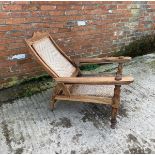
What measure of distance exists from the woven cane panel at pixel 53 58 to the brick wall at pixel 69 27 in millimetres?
415

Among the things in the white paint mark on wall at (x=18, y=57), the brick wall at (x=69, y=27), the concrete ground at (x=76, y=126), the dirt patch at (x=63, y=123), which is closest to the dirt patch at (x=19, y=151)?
the concrete ground at (x=76, y=126)

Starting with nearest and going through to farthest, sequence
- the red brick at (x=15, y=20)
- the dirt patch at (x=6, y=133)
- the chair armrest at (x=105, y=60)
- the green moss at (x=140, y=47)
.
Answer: the dirt patch at (x=6, y=133) < the chair armrest at (x=105, y=60) < the red brick at (x=15, y=20) < the green moss at (x=140, y=47)

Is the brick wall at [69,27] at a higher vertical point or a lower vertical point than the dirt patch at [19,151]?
higher

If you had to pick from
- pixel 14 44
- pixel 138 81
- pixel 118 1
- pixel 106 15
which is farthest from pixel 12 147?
pixel 118 1

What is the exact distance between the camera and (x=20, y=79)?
13.1ft

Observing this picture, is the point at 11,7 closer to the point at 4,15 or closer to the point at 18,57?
the point at 4,15

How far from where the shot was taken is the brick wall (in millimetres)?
3684

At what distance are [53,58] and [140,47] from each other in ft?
7.96

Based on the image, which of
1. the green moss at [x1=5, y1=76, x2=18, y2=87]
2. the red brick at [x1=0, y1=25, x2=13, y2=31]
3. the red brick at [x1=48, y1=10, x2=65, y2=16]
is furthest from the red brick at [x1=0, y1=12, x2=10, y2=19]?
the green moss at [x1=5, y1=76, x2=18, y2=87]

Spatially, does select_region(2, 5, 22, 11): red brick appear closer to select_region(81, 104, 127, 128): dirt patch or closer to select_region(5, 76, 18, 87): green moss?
select_region(5, 76, 18, 87): green moss

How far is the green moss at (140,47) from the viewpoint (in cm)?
521

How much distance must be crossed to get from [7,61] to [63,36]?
983 millimetres

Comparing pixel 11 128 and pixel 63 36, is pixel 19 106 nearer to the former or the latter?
pixel 11 128

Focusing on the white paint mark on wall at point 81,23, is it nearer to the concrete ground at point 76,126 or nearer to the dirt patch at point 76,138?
the concrete ground at point 76,126
